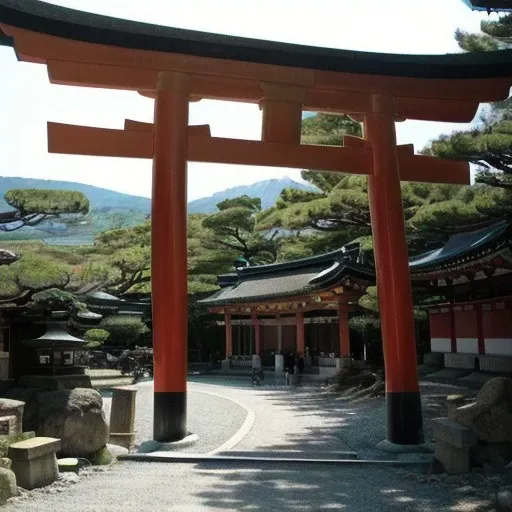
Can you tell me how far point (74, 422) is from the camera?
25.3 feet

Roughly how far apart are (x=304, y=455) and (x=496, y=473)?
249 centimetres

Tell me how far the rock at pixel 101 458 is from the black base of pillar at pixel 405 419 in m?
3.90

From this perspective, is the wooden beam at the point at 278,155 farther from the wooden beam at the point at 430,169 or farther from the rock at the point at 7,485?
the rock at the point at 7,485

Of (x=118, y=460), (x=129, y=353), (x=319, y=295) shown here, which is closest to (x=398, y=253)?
(x=118, y=460)

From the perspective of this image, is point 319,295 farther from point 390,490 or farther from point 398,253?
point 390,490

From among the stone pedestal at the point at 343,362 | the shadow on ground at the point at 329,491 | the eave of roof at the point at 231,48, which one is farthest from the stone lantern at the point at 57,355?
the stone pedestal at the point at 343,362

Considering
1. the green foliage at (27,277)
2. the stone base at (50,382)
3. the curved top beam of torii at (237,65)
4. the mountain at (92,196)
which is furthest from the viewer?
the mountain at (92,196)

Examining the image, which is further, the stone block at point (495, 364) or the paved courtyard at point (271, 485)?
the stone block at point (495, 364)

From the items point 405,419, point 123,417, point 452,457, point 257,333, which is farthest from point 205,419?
point 257,333

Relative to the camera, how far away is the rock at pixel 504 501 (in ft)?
14.1

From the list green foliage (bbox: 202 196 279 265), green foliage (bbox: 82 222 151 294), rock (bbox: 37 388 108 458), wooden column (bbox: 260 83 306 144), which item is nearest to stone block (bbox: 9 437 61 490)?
rock (bbox: 37 388 108 458)

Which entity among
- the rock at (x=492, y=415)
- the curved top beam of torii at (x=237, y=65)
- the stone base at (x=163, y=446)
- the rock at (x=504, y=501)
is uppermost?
the curved top beam of torii at (x=237, y=65)

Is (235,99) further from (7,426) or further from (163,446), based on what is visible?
(7,426)

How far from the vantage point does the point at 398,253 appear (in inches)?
323
